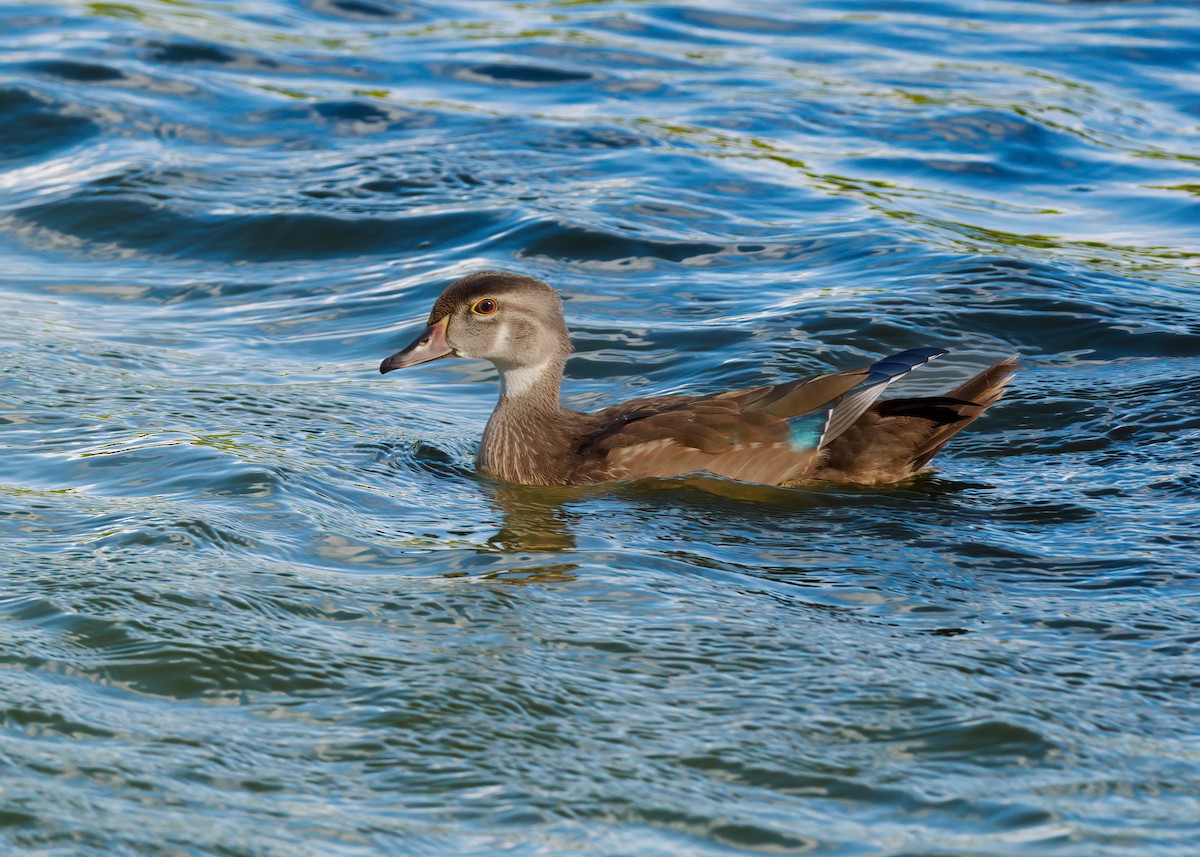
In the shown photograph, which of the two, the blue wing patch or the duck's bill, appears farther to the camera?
the duck's bill

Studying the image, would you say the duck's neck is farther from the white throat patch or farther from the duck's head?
the duck's head

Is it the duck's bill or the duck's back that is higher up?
the duck's bill

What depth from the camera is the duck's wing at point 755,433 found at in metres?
7.88

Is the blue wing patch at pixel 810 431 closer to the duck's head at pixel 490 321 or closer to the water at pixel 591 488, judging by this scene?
the water at pixel 591 488

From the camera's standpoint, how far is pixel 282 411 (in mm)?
9062

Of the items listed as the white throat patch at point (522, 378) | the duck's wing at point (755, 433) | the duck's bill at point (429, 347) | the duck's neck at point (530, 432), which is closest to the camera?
the duck's wing at point (755, 433)

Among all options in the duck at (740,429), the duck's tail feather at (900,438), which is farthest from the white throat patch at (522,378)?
the duck's tail feather at (900,438)

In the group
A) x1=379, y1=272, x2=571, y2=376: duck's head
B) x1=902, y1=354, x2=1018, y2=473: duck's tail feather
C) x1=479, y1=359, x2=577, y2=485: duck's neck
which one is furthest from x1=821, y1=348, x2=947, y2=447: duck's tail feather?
x1=379, y1=272, x2=571, y2=376: duck's head

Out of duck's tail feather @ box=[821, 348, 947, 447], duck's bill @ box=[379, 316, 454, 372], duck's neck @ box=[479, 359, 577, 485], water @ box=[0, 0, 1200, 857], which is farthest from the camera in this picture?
duck's bill @ box=[379, 316, 454, 372]

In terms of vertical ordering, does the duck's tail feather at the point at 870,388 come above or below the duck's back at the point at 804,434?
above

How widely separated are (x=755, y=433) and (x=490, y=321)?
5.41 feet

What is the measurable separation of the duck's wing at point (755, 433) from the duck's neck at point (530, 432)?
0.90 feet

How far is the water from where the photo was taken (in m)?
5.01

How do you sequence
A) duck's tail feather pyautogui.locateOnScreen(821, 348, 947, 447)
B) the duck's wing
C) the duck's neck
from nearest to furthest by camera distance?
1. duck's tail feather pyautogui.locateOnScreen(821, 348, 947, 447)
2. the duck's wing
3. the duck's neck
